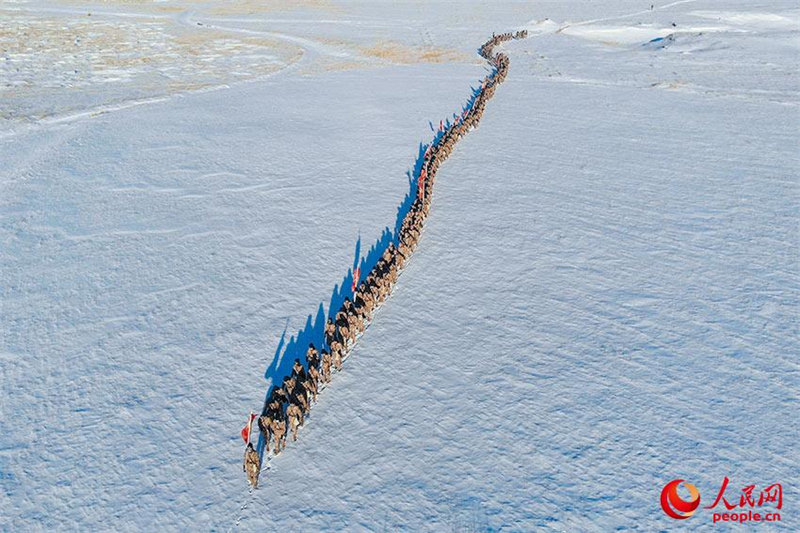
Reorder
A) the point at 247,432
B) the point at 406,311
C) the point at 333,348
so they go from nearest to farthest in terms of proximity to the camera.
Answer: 1. the point at 247,432
2. the point at 333,348
3. the point at 406,311

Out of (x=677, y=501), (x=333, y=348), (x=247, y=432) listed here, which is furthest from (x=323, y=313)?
(x=677, y=501)

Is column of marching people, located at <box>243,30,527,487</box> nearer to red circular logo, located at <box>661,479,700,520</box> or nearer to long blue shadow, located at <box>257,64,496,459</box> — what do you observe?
long blue shadow, located at <box>257,64,496,459</box>

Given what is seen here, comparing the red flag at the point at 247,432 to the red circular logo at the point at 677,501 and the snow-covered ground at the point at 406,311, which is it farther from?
the red circular logo at the point at 677,501

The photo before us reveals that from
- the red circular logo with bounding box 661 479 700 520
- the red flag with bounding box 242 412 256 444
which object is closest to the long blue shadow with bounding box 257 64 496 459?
the red flag with bounding box 242 412 256 444

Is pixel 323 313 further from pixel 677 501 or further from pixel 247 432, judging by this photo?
pixel 677 501

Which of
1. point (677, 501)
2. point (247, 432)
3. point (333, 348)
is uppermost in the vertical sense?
point (333, 348)

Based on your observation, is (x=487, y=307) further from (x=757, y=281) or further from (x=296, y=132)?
(x=296, y=132)

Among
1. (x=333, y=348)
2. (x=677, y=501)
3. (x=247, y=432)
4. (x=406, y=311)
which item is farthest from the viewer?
(x=406, y=311)

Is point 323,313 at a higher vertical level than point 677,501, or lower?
higher
